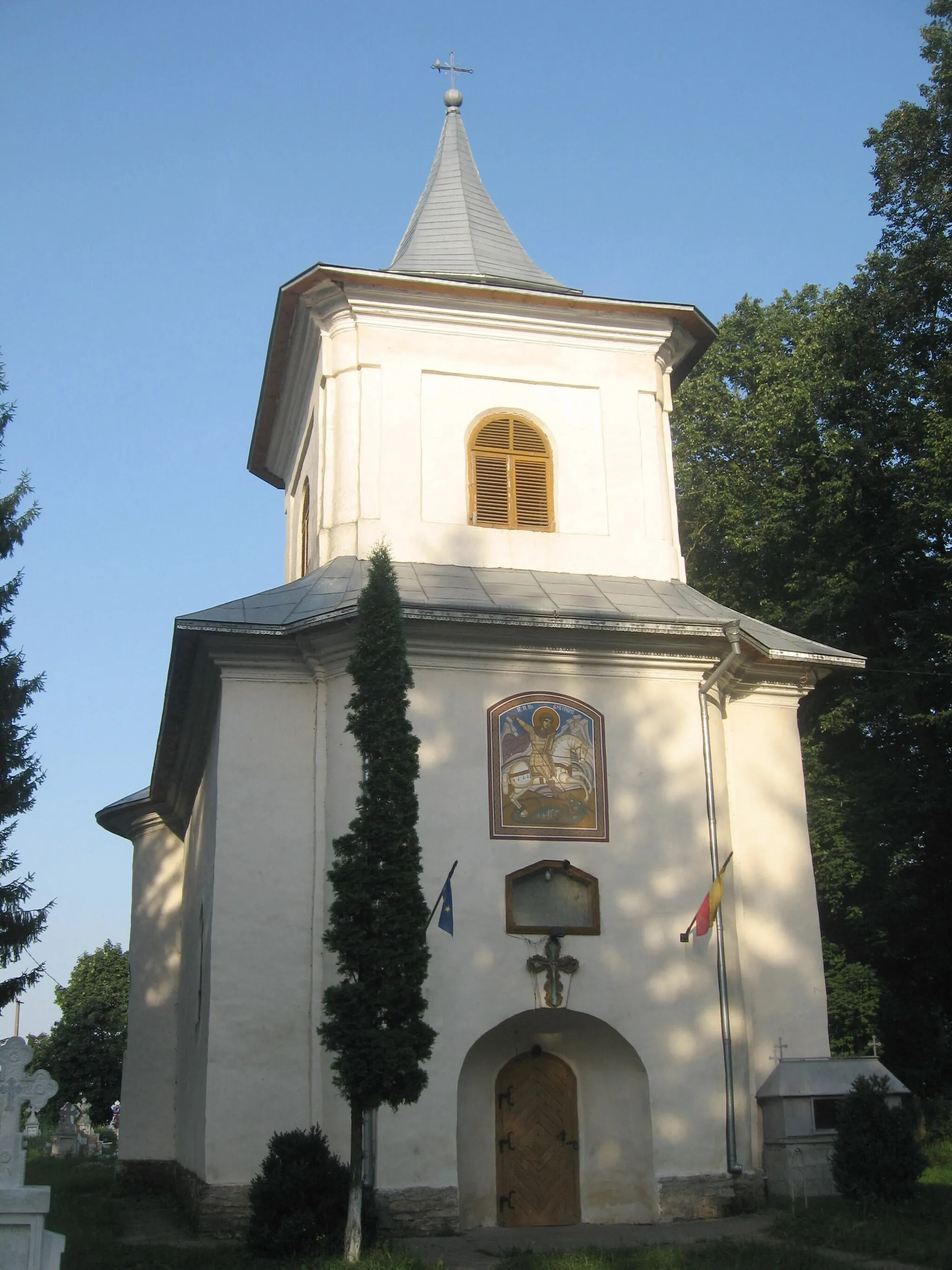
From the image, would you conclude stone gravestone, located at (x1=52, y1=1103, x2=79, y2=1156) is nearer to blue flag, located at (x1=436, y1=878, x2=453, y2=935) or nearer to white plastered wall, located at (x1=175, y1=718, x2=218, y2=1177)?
white plastered wall, located at (x1=175, y1=718, x2=218, y2=1177)

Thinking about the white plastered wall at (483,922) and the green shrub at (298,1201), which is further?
the white plastered wall at (483,922)

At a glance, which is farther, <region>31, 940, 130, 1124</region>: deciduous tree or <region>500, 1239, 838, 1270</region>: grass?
<region>31, 940, 130, 1124</region>: deciduous tree

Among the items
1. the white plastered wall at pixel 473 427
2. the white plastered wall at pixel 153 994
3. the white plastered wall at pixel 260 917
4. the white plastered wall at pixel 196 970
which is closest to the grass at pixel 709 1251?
the white plastered wall at pixel 260 917

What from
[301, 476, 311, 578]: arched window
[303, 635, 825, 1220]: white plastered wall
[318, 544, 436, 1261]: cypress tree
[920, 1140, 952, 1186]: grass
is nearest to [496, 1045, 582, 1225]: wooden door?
[303, 635, 825, 1220]: white plastered wall

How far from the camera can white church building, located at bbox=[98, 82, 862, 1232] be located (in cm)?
1376

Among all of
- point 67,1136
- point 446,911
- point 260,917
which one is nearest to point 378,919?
point 446,911

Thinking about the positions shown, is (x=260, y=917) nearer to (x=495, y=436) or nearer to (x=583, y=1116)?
(x=583, y=1116)

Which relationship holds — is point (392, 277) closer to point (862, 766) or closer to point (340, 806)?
point (340, 806)

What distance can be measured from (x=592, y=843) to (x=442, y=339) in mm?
6762

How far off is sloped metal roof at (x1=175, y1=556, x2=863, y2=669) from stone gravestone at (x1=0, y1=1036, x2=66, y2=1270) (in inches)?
221

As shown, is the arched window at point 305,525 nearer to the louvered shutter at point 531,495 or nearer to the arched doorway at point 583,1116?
the louvered shutter at point 531,495

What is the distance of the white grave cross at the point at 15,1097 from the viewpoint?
9.46 meters

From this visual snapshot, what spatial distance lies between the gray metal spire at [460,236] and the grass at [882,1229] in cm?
1138

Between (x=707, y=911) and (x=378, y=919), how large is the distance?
436 cm
